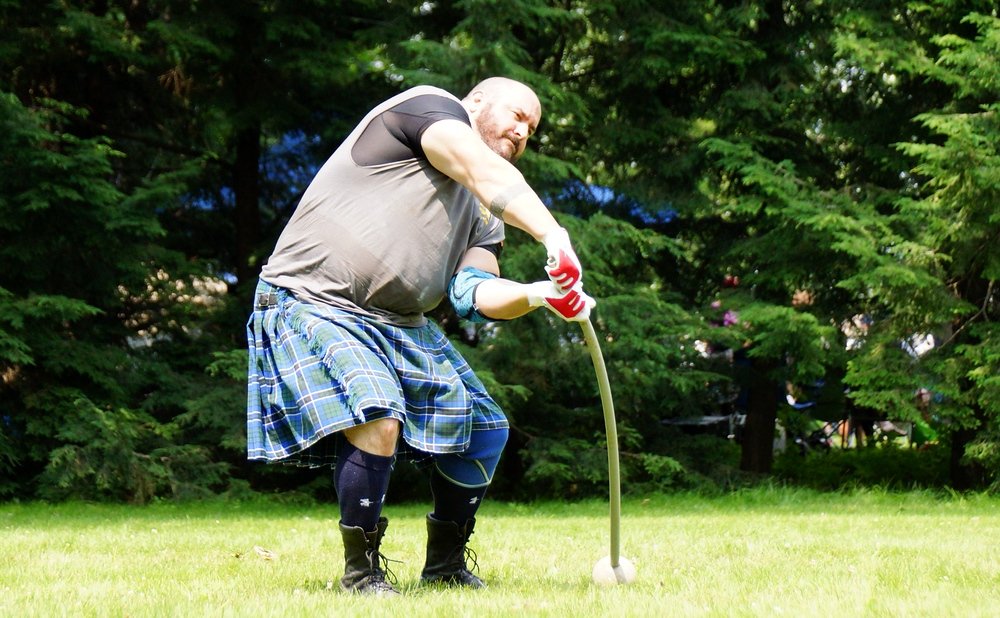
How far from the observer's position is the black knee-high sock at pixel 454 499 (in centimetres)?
363

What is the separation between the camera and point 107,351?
929cm

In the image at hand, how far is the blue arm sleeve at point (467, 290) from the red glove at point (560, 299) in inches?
13.7

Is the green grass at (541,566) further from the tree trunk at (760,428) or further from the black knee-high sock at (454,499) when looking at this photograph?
the tree trunk at (760,428)

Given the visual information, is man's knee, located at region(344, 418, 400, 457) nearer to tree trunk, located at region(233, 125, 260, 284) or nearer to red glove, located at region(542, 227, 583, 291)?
red glove, located at region(542, 227, 583, 291)

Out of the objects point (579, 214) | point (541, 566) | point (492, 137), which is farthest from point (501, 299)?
point (579, 214)

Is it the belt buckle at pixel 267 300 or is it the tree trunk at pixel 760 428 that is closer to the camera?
the belt buckle at pixel 267 300

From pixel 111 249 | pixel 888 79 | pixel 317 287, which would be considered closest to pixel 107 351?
pixel 111 249

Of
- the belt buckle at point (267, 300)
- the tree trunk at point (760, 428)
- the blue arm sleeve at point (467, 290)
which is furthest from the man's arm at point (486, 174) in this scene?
the tree trunk at point (760, 428)

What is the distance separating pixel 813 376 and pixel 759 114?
240 cm

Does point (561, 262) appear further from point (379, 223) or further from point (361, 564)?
point (361, 564)

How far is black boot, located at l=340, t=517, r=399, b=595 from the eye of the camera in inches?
131

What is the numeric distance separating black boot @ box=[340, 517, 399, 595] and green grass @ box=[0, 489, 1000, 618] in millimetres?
82

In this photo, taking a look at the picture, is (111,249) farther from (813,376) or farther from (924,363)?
(924,363)

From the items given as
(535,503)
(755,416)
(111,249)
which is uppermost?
(111,249)
